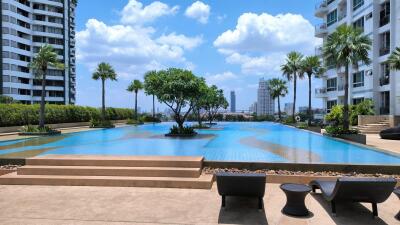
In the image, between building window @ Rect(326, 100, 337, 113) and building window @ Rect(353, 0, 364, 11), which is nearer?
building window @ Rect(353, 0, 364, 11)

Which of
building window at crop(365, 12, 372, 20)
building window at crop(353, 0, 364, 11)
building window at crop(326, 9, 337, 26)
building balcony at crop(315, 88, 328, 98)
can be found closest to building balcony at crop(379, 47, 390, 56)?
building window at crop(365, 12, 372, 20)

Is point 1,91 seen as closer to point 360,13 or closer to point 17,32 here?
point 17,32

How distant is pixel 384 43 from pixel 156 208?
110ft

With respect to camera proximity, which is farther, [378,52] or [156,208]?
[378,52]

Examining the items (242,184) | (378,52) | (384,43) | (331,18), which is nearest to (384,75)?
(378,52)

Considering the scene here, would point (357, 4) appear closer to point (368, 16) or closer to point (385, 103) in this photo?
point (368, 16)

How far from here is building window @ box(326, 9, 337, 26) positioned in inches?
1854

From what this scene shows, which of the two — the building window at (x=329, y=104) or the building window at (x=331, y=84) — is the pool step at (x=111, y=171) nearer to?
the building window at (x=331, y=84)

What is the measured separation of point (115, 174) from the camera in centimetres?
998

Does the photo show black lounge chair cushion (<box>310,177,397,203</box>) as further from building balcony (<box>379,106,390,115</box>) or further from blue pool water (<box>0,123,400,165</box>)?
building balcony (<box>379,106,390,115</box>)

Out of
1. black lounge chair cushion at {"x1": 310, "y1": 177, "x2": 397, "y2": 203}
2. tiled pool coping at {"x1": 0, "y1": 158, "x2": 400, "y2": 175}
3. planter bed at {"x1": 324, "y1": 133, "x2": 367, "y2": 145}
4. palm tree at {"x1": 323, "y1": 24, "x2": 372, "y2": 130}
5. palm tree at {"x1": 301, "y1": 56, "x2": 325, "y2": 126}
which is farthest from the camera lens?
palm tree at {"x1": 301, "y1": 56, "x2": 325, "y2": 126}

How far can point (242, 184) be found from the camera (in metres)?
7.16

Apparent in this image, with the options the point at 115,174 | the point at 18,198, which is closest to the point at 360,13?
the point at 115,174

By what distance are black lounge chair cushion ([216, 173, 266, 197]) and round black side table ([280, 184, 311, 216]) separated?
1.59 ft
